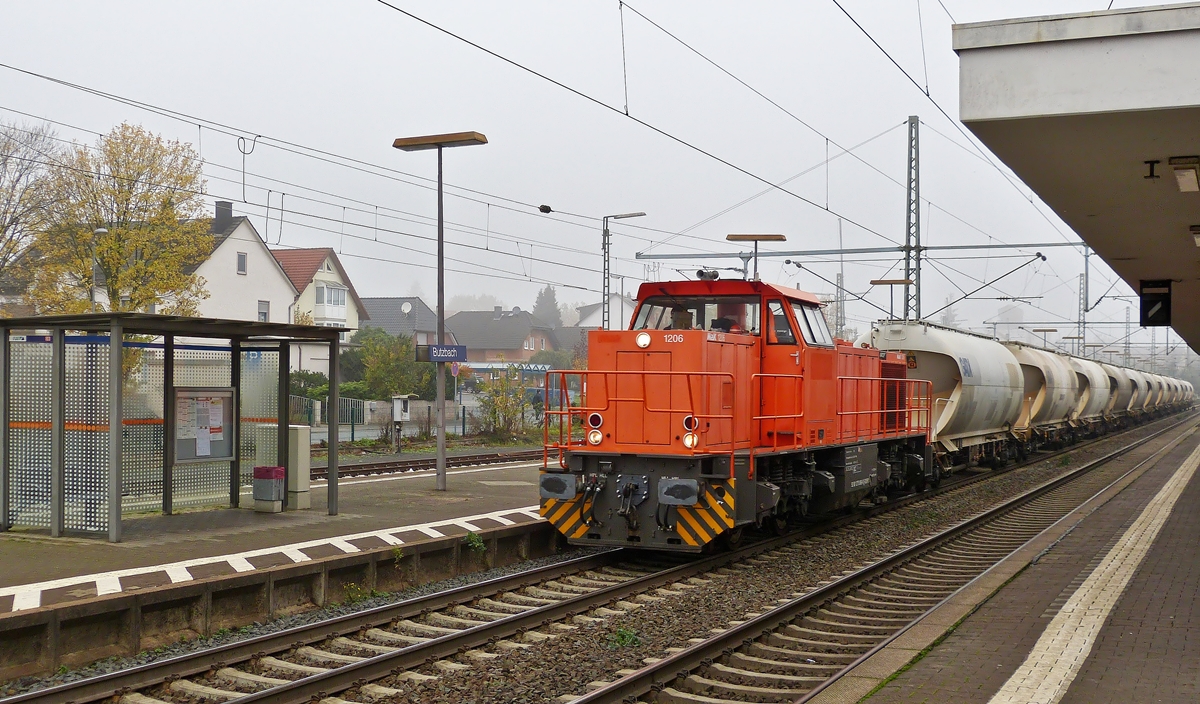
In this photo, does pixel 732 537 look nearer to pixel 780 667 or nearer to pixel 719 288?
pixel 719 288

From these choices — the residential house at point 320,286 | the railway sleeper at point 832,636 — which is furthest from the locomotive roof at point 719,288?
the residential house at point 320,286

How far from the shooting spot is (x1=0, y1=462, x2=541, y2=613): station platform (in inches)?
347

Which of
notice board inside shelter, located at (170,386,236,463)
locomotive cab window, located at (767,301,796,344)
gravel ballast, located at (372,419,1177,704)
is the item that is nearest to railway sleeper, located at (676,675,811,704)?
gravel ballast, located at (372,419,1177,704)

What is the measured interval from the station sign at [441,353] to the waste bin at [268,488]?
12.5 feet

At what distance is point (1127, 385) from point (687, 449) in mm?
41703

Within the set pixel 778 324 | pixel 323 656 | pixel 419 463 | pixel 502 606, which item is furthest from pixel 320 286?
pixel 323 656

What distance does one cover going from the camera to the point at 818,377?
40.9ft

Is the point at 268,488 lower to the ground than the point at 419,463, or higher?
higher

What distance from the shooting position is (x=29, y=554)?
10.1m

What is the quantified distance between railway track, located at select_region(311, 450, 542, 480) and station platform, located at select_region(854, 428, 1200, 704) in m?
12.8

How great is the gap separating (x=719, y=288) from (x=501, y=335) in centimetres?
7121

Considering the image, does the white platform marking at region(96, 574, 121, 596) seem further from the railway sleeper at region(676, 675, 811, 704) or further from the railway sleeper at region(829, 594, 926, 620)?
the railway sleeper at region(829, 594, 926, 620)

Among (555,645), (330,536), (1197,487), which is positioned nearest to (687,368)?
(555,645)

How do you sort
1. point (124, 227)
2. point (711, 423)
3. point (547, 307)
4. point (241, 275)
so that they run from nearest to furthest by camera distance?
point (711, 423) → point (124, 227) → point (241, 275) → point (547, 307)
